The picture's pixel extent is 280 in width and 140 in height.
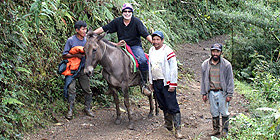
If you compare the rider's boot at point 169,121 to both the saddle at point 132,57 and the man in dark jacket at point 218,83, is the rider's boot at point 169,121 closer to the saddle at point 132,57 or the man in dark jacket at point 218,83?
the man in dark jacket at point 218,83

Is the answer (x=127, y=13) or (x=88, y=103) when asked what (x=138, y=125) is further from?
(x=127, y=13)

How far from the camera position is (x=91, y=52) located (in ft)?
20.4

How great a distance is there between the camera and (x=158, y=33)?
5.98 meters

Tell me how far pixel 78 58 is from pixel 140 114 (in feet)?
7.25

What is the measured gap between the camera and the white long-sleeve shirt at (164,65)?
596 cm

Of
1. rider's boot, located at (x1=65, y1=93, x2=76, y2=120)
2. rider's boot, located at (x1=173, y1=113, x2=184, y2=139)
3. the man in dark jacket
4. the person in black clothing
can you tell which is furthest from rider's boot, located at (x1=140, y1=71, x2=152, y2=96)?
rider's boot, located at (x1=65, y1=93, x2=76, y2=120)

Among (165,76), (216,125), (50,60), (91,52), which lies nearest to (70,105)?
(50,60)

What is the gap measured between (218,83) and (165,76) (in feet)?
3.51

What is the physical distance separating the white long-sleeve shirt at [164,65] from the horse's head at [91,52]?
113 centimetres

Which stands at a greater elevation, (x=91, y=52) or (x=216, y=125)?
(x=91, y=52)

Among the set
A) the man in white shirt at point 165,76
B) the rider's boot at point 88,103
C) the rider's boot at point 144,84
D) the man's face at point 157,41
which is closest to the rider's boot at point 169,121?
the man in white shirt at point 165,76

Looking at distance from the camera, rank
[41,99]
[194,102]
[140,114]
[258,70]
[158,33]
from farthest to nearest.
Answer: [258,70], [194,102], [140,114], [41,99], [158,33]

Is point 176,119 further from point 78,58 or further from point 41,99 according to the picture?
point 41,99

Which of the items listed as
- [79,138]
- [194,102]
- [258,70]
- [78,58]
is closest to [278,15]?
[258,70]
